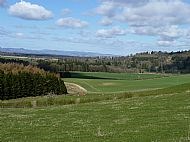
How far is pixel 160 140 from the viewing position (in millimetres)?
16219

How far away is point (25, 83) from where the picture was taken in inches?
3883

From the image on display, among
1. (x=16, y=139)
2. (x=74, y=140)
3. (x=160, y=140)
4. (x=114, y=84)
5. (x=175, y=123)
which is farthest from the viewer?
(x=114, y=84)

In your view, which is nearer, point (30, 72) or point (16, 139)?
point (16, 139)

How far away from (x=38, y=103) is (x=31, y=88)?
4227cm

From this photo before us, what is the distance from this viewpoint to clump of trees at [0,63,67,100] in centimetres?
9325

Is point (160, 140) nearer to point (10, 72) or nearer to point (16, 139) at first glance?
point (16, 139)

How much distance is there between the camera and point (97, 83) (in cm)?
12688

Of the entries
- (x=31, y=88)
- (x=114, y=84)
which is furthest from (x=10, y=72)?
(x=114, y=84)

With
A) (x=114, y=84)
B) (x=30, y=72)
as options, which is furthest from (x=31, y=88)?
(x=114, y=84)

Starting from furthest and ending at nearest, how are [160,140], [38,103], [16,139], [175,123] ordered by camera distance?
[38,103] < [175,123] < [16,139] < [160,140]

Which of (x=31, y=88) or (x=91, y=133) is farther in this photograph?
(x=31, y=88)

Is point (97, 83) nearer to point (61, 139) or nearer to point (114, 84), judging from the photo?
point (114, 84)

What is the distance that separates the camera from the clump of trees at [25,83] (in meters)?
93.2

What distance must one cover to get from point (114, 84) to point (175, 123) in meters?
99.5
